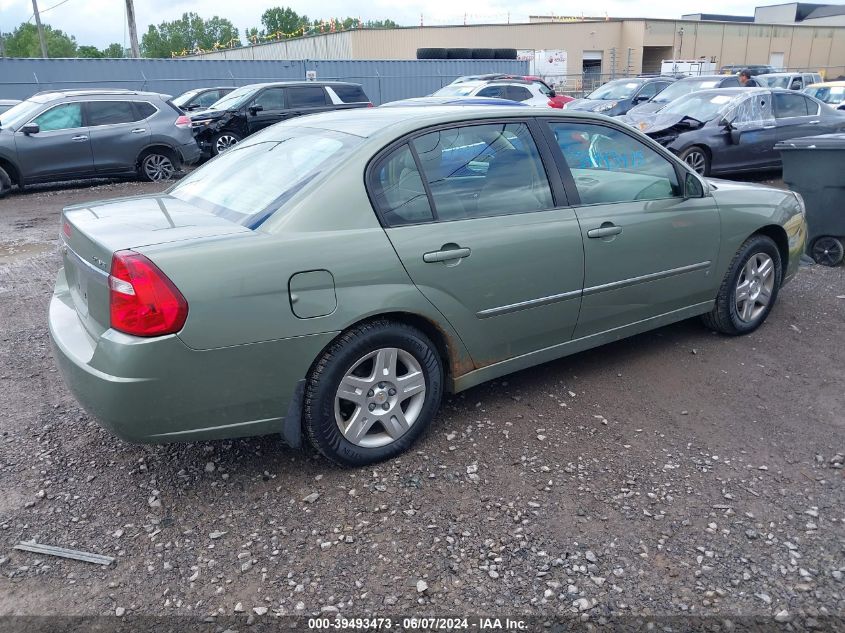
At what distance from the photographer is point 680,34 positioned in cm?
5175

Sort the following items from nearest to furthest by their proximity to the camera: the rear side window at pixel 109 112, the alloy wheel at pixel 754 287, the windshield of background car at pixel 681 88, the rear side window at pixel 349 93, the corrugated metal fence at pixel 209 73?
the alloy wheel at pixel 754 287 → the rear side window at pixel 109 112 → the windshield of background car at pixel 681 88 → the rear side window at pixel 349 93 → the corrugated metal fence at pixel 209 73

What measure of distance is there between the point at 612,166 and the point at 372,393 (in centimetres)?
212

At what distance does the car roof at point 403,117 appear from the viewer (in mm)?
3654

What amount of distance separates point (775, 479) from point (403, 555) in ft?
5.85

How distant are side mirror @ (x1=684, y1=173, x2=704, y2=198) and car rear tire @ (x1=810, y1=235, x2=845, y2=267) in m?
3.07

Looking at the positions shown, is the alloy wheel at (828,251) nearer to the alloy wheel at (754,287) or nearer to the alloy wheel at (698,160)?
the alloy wheel at (754,287)

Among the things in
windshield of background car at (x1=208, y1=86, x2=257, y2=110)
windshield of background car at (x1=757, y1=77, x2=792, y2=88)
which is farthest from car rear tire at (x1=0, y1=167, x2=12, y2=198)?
windshield of background car at (x1=757, y1=77, x2=792, y2=88)

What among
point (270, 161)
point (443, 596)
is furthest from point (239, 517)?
point (270, 161)

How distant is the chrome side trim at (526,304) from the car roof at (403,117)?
98cm

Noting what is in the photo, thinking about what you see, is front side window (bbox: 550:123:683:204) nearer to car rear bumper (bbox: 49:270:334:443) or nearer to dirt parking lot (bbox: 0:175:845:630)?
dirt parking lot (bbox: 0:175:845:630)

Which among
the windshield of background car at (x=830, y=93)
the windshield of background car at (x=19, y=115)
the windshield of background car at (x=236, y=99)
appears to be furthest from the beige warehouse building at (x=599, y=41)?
the windshield of background car at (x=19, y=115)

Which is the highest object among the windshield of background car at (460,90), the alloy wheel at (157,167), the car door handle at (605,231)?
the car door handle at (605,231)

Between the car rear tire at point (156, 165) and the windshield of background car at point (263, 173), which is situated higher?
the windshield of background car at point (263, 173)

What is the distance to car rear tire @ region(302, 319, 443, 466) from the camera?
3.25m
